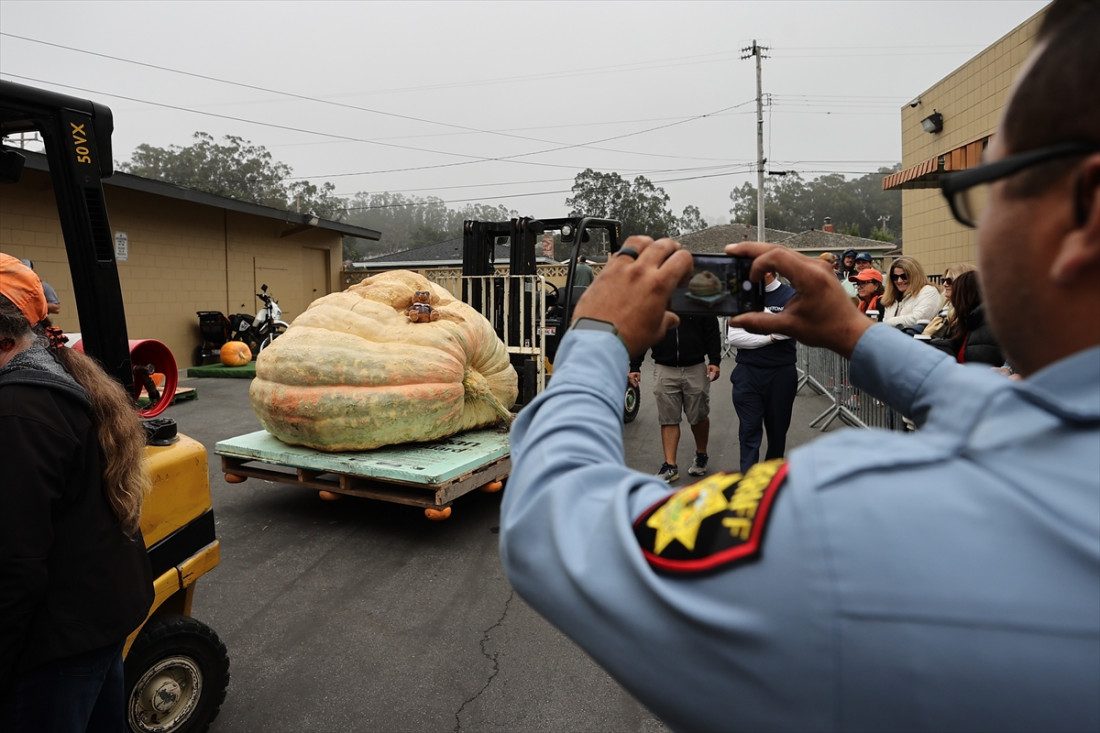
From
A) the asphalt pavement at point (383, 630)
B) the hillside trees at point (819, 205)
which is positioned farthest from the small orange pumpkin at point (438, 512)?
the hillside trees at point (819, 205)

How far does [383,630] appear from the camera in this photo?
3.99m

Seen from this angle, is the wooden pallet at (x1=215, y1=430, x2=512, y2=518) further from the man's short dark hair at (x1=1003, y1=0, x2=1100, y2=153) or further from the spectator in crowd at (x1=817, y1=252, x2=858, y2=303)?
the man's short dark hair at (x1=1003, y1=0, x2=1100, y2=153)

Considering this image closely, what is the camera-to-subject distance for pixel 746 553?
688 mm

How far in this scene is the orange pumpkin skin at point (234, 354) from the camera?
51.5 ft

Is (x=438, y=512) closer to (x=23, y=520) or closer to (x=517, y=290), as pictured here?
(x=23, y=520)

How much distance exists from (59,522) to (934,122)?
69.1ft

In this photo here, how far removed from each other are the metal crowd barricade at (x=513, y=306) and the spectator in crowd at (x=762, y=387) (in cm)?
234

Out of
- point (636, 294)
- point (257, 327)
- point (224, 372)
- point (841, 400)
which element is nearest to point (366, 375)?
point (636, 294)

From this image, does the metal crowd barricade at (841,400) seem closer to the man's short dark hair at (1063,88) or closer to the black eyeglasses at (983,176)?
the black eyeglasses at (983,176)

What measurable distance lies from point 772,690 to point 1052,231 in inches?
20.7

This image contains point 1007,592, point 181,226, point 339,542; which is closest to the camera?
point 1007,592

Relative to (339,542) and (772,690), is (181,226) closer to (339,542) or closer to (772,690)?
(339,542)

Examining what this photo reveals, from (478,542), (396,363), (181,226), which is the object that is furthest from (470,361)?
(181,226)

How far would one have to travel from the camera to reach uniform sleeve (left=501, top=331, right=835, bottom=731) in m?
0.67
